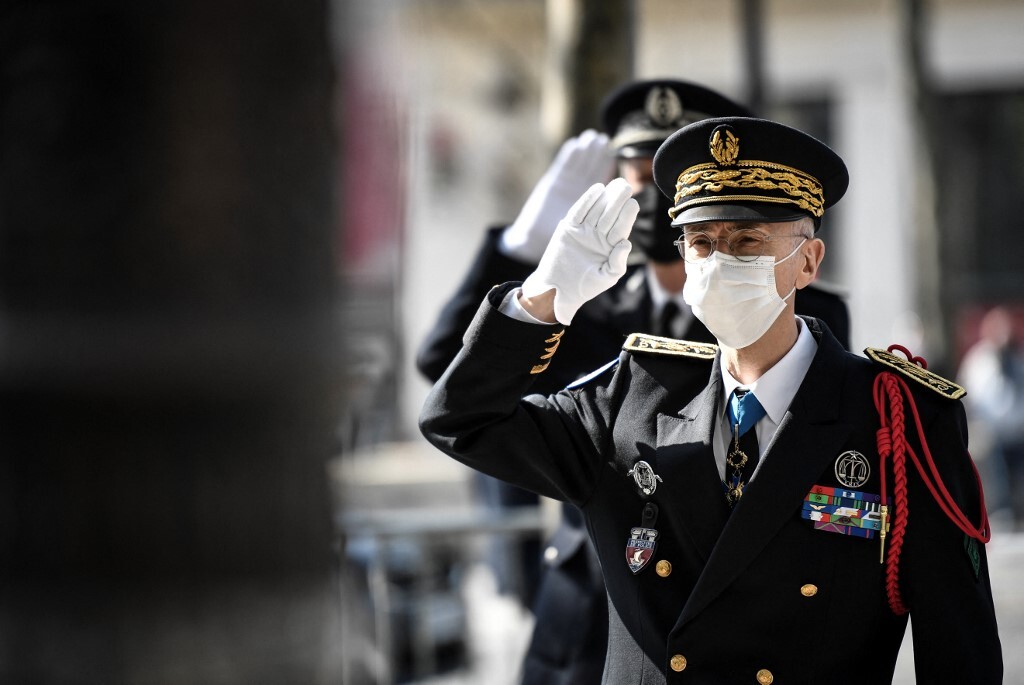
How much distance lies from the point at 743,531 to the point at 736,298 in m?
0.42

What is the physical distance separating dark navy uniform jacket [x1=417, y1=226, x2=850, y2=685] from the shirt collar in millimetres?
677

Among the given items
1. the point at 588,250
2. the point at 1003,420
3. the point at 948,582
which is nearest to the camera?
the point at 948,582

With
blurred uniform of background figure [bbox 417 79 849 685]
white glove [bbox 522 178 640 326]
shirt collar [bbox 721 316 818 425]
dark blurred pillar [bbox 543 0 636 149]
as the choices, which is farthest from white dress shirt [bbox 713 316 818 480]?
dark blurred pillar [bbox 543 0 636 149]

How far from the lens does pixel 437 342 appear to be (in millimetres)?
3506

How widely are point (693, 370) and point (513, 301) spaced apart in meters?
0.41

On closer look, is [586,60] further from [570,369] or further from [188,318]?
[188,318]

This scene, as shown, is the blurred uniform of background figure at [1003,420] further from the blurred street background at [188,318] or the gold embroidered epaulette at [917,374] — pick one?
the blurred street background at [188,318]

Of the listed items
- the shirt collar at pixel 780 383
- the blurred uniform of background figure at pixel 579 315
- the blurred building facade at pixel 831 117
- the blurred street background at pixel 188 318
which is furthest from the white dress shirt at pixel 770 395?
the blurred building facade at pixel 831 117

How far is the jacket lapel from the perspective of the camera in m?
2.46

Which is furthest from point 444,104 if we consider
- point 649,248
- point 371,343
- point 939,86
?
point 371,343

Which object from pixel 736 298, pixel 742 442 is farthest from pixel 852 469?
pixel 736 298

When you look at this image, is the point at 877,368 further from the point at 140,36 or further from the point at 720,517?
the point at 140,36

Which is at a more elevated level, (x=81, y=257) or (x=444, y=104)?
(x=444, y=104)

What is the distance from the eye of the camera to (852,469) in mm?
2520
